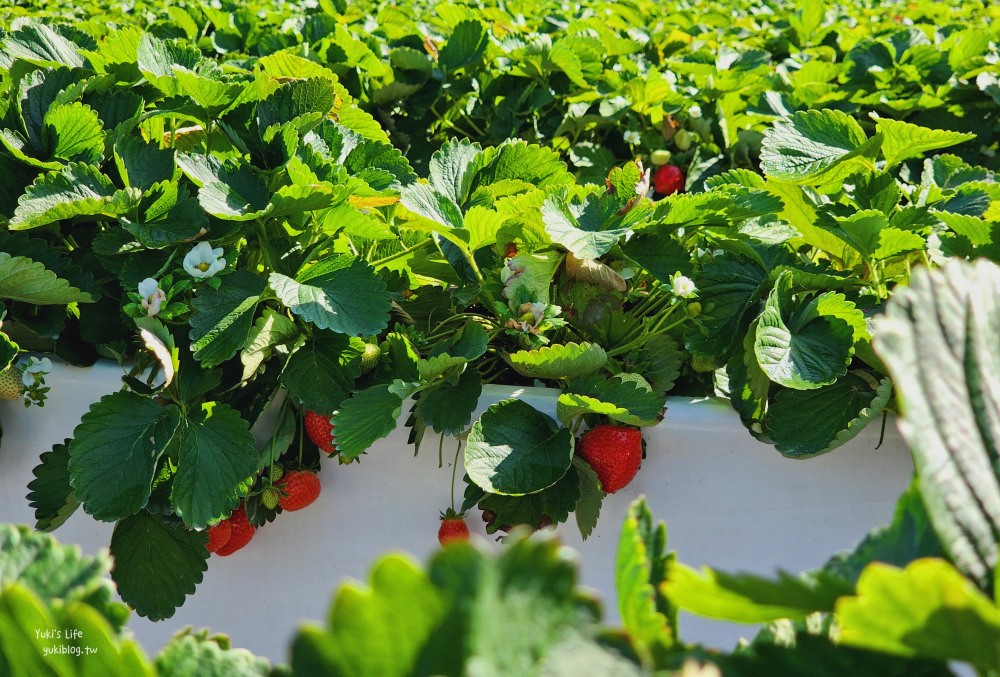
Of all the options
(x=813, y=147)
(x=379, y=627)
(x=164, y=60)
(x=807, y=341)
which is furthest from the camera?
(x=164, y=60)

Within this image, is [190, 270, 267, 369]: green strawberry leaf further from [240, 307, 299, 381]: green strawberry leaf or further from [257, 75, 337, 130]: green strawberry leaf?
[257, 75, 337, 130]: green strawberry leaf

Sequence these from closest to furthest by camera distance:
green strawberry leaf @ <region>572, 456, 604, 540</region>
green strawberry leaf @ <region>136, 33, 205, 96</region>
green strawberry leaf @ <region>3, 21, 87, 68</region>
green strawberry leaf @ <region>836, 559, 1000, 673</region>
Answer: green strawberry leaf @ <region>836, 559, 1000, 673</region> → green strawberry leaf @ <region>572, 456, 604, 540</region> → green strawberry leaf @ <region>136, 33, 205, 96</region> → green strawberry leaf @ <region>3, 21, 87, 68</region>

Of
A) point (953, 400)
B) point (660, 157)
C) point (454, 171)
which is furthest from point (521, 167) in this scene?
point (953, 400)

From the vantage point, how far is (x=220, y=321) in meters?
1.13

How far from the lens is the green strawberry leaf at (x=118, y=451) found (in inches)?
44.6

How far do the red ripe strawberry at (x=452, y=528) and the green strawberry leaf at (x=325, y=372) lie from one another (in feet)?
0.74

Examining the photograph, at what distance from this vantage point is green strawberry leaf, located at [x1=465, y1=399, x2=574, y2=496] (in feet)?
3.65

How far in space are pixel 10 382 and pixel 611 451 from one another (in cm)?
87

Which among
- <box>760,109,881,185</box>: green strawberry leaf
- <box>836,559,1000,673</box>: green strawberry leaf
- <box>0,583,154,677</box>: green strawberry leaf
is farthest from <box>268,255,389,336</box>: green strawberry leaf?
<box>836,559,1000,673</box>: green strawberry leaf

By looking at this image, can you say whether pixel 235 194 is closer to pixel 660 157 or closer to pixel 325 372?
pixel 325 372

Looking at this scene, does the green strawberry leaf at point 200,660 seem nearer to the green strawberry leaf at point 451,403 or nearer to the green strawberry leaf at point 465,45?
the green strawberry leaf at point 451,403

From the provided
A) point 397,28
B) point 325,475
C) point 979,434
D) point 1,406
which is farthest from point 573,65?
point 979,434

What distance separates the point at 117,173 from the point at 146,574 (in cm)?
59

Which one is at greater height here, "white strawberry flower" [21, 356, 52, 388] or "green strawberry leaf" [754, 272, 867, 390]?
"green strawberry leaf" [754, 272, 867, 390]
